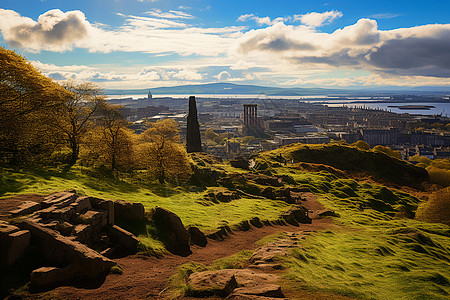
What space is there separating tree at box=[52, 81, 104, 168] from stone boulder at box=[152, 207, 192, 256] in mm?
25010

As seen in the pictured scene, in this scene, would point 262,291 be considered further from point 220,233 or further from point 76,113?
point 76,113

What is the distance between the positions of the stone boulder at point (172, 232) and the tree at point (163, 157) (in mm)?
24596

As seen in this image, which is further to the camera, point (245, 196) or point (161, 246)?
point (245, 196)

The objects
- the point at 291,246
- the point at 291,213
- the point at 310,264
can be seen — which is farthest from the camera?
the point at 291,213

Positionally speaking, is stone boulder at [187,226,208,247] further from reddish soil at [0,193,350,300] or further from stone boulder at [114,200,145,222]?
stone boulder at [114,200,145,222]

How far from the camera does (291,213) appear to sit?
39625mm

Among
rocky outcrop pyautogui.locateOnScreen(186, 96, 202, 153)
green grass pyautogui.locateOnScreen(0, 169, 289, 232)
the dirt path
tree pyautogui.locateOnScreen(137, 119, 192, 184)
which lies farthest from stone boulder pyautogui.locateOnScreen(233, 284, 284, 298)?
rocky outcrop pyautogui.locateOnScreen(186, 96, 202, 153)

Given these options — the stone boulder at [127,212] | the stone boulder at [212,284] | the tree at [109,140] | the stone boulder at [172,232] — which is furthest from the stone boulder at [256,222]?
the tree at [109,140]

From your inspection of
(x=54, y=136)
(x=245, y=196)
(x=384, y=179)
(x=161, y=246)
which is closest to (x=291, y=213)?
(x=245, y=196)

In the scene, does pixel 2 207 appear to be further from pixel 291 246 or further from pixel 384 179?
pixel 384 179

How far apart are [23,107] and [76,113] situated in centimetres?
961

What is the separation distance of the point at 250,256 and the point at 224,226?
7.24 metres

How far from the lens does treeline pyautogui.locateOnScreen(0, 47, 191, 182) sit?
1302 inches

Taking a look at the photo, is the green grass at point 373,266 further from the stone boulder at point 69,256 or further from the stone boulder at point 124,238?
the stone boulder at point 69,256
